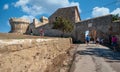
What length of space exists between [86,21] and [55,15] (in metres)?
9.61

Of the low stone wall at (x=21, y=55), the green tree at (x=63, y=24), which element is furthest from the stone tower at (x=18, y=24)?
the low stone wall at (x=21, y=55)

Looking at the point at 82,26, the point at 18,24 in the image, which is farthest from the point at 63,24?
the point at 18,24

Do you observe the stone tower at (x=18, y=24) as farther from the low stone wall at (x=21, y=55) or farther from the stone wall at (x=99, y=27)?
the low stone wall at (x=21, y=55)

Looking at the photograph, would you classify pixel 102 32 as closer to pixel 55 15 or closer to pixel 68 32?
pixel 68 32

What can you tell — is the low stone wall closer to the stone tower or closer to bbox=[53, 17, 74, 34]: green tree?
bbox=[53, 17, 74, 34]: green tree

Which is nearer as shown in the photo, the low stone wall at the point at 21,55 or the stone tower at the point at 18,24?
the low stone wall at the point at 21,55

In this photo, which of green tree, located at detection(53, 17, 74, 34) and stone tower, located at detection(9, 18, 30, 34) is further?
stone tower, located at detection(9, 18, 30, 34)

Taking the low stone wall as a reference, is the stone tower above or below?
→ above

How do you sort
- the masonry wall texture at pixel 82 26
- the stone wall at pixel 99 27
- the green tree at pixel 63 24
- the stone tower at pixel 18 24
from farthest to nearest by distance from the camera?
the stone tower at pixel 18 24
the green tree at pixel 63 24
the masonry wall texture at pixel 82 26
the stone wall at pixel 99 27

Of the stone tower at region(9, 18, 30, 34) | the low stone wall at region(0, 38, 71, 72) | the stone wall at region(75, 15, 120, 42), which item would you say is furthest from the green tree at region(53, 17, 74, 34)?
the low stone wall at region(0, 38, 71, 72)

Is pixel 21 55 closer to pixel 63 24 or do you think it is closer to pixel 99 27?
pixel 99 27

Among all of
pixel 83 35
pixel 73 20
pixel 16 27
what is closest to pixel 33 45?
pixel 83 35

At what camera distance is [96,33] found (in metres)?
31.6

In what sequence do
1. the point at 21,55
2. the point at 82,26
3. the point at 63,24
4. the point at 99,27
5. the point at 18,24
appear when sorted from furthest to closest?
the point at 18,24 < the point at 82,26 < the point at 63,24 < the point at 99,27 < the point at 21,55
